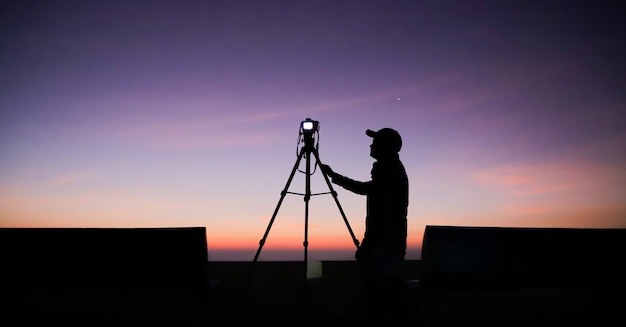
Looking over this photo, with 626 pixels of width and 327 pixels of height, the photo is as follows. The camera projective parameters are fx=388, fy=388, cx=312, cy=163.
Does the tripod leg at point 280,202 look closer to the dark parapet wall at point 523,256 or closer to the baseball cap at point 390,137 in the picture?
the baseball cap at point 390,137

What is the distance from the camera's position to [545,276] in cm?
334

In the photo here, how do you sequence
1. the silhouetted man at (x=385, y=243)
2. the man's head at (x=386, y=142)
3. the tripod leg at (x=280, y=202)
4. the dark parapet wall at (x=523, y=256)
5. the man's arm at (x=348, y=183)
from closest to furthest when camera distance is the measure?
the dark parapet wall at (x=523, y=256), the silhouetted man at (x=385, y=243), the man's head at (x=386, y=142), the man's arm at (x=348, y=183), the tripod leg at (x=280, y=202)

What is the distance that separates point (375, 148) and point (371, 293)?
1316mm

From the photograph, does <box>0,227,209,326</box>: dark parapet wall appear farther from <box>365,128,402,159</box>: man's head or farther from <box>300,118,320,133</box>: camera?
<box>300,118,320,133</box>: camera

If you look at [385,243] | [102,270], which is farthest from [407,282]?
[102,270]

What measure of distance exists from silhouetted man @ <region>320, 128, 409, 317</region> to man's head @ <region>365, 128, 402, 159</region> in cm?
8

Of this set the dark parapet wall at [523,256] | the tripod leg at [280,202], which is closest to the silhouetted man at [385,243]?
the dark parapet wall at [523,256]

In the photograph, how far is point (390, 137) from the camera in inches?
142

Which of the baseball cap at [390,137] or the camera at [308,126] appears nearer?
the baseball cap at [390,137]

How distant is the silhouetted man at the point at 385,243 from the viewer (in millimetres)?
3441

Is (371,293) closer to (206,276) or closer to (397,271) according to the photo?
(397,271)

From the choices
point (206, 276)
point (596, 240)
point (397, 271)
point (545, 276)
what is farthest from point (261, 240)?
point (596, 240)

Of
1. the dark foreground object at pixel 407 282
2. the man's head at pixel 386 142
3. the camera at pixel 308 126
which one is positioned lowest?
the dark foreground object at pixel 407 282

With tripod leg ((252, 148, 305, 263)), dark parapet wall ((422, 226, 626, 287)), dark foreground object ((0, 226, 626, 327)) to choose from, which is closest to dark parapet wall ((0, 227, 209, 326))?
dark foreground object ((0, 226, 626, 327))
